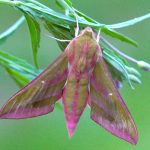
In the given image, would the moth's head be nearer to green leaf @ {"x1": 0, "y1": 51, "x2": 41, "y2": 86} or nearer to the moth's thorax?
the moth's thorax

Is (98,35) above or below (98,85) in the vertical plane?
above

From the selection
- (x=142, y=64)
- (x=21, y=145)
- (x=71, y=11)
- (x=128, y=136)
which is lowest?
(x=21, y=145)

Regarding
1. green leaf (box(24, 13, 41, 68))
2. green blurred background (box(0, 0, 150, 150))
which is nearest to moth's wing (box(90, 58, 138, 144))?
green leaf (box(24, 13, 41, 68))

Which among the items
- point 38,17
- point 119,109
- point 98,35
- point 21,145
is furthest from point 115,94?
point 21,145

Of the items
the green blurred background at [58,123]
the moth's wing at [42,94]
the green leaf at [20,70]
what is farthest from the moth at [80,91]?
the green blurred background at [58,123]

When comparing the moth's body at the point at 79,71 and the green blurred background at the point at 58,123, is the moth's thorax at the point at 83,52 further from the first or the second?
the green blurred background at the point at 58,123

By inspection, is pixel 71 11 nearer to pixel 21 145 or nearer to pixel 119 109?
pixel 119 109

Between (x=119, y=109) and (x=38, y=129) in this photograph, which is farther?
(x=38, y=129)
